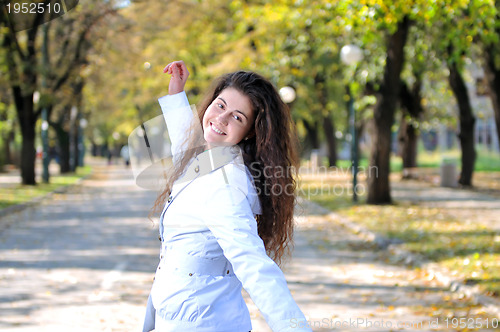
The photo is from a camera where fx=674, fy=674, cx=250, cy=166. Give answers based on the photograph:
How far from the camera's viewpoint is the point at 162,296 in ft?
7.73

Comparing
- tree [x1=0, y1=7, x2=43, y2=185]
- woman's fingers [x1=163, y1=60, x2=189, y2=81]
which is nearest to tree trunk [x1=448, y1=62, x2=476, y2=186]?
tree [x1=0, y1=7, x2=43, y2=185]

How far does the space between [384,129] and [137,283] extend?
10.9 meters

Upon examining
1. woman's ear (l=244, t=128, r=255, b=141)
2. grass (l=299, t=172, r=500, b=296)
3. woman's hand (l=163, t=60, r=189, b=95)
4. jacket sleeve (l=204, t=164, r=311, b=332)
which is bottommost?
grass (l=299, t=172, r=500, b=296)

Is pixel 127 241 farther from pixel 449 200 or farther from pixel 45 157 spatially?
pixel 45 157

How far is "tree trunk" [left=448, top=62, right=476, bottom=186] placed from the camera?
78.2 feet

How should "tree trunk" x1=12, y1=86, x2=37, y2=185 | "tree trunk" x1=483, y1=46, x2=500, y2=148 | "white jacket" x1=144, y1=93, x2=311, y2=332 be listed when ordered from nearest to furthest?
"white jacket" x1=144, y1=93, x2=311, y2=332 → "tree trunk" x1=483, y1=46, x2=500, y2=148 → "tree trunk" x1=12, y1=86, x2=37, y2=185

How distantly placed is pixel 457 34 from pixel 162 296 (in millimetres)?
10860

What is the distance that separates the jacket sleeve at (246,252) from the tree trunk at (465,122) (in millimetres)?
22639

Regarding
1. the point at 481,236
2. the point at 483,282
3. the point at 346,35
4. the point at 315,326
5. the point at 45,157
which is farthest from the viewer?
the point at 45,157

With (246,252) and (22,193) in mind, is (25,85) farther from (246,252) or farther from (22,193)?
(246,252)

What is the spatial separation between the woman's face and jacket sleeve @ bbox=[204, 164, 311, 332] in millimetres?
210

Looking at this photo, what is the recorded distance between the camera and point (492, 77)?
1669 cm

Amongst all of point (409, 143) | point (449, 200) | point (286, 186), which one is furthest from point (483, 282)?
point (409, 143)

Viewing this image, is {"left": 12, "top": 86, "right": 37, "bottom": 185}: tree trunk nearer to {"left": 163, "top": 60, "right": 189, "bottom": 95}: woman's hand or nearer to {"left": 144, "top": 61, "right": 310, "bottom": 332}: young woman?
{"left": 163, "top": 60, "right": 189, "bottom": 95}: woman's hand
